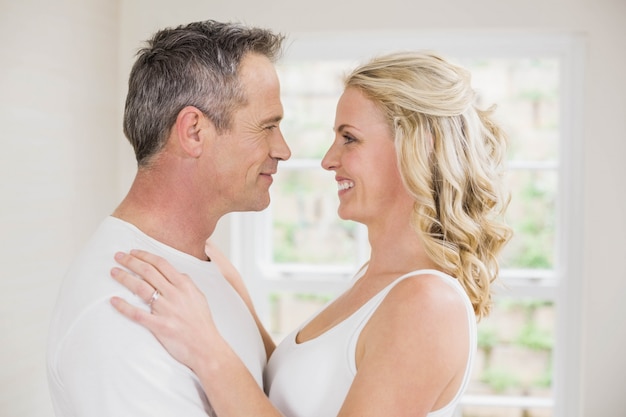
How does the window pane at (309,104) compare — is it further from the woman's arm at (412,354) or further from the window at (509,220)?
the woman's arm at (412,354)

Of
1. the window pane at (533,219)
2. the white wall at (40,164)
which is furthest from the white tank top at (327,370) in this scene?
the window pane at (533,219)

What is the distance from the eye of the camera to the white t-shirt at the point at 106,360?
1457mm

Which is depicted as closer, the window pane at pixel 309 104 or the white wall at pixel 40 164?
the white wall at pixel 40 164

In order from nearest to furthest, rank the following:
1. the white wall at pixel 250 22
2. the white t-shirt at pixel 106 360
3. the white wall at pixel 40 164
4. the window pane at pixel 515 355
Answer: the white t-shirt at pixel 106 360
the white wall at pixel 40 164
the white wall at pixel 250 22
the window pane at pixel 515 355

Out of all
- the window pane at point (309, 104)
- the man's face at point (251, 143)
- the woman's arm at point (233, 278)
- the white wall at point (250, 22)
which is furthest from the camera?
the window pane at point (309, 104)

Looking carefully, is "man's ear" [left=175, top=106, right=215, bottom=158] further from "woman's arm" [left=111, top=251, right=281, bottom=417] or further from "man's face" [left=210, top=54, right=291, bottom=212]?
"woman's arm" [left=111, top=251, right=281, bottom=417]

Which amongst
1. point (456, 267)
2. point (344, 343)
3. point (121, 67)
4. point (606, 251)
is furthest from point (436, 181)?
point (121, 67)

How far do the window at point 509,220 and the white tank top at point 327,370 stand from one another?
1.72 m

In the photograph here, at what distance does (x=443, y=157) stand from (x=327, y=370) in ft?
1.84

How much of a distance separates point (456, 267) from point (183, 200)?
0.65m

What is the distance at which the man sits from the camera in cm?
148

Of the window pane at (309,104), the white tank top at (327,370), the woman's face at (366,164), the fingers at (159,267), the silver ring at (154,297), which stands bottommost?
the white tank top at (327,370)

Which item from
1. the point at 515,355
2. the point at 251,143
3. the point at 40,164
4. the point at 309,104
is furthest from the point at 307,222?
the point at 251,143

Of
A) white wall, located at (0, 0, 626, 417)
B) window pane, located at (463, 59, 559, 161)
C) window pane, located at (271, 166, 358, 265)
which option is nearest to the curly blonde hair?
white wall, located at (0, 0, 626, 417)
